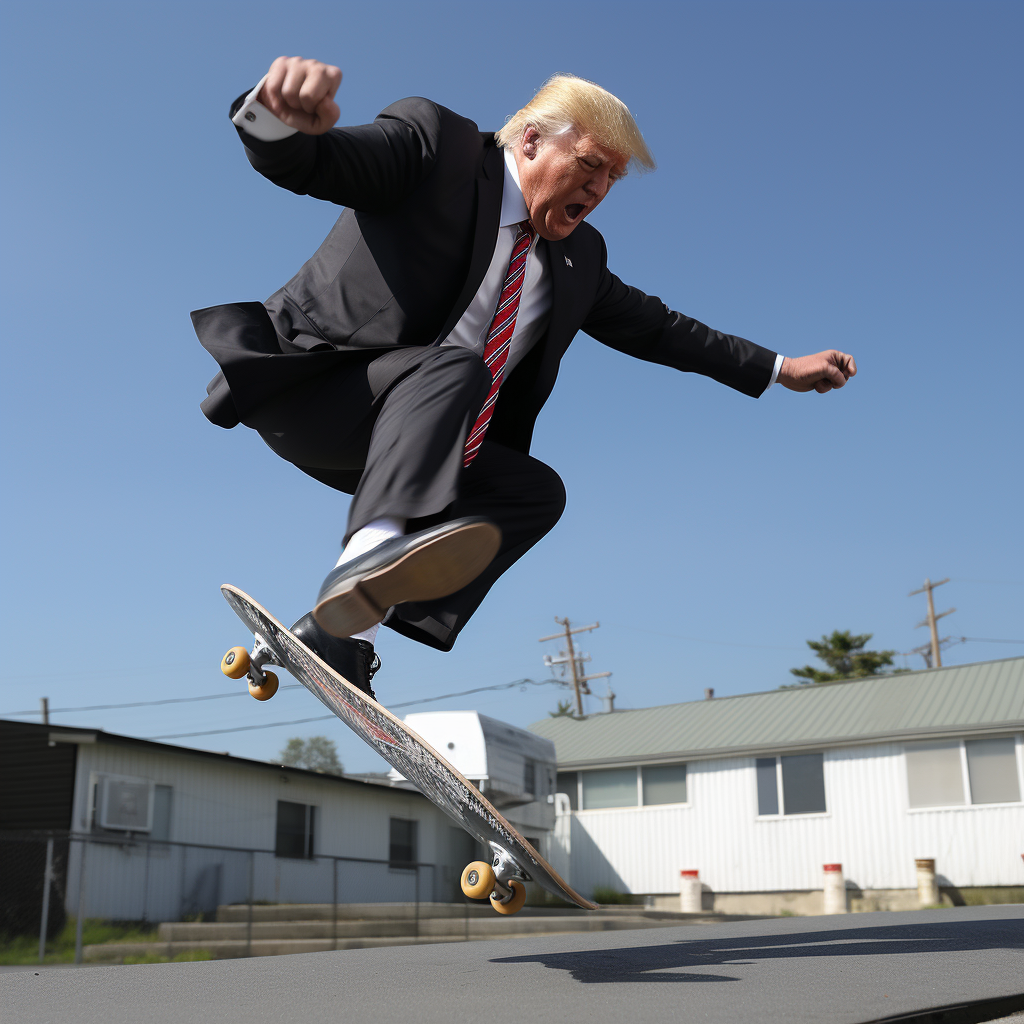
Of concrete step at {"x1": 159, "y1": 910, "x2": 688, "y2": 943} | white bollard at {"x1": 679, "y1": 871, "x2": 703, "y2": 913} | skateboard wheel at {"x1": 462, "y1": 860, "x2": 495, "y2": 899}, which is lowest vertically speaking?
white bollard at {"x1": 679, "y1": 871, "x2": 703, "y2": 913}

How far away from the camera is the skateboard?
2211 mm

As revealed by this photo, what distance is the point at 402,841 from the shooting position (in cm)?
2239

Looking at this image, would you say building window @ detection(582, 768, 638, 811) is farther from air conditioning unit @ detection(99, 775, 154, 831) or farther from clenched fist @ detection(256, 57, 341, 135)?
clenched fist @ detection(256, 57, 341, 135)

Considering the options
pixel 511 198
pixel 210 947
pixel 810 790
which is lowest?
pixel 210 947

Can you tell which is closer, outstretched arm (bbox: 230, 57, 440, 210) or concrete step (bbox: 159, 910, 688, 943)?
outstretched arm (bbox: 230, 57, 440, 210)

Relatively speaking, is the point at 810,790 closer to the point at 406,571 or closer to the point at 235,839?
the point at 235,839

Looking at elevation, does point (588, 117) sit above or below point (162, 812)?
above

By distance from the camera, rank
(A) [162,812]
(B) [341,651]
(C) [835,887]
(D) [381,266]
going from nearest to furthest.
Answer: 1. (D) [381,266]
2. (B) [341,651]
3. (A) [162,812]
4. (C) [835,887]

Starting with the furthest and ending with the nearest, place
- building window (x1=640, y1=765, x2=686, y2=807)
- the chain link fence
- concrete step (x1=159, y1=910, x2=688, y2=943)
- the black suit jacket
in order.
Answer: building window (x1=640, y1=765, x2=686, y2=807) → concrete step (x1=159, y1=910, x2=688, y2=943) → the chain link fence → the black suit jacket

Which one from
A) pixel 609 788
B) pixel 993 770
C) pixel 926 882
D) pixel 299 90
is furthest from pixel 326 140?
pixel 609 788

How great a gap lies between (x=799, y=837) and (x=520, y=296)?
2266 cm

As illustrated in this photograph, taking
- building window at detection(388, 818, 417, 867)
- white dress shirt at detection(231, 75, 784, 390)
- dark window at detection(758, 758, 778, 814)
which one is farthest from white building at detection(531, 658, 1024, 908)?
white dress shirt at detection(231, 75, 784, 390)

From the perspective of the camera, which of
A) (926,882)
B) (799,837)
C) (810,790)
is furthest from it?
(810,790)

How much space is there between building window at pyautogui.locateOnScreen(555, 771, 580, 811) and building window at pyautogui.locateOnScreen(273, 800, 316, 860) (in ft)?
26.6
